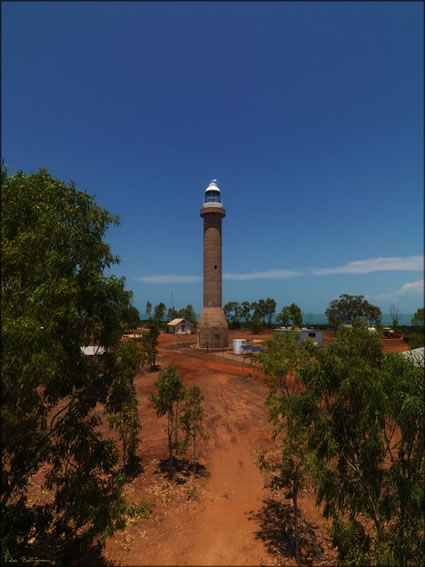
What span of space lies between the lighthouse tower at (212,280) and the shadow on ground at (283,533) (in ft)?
133

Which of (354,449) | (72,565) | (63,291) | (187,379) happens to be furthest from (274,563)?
(187,379)

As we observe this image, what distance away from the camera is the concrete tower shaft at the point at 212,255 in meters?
53.7

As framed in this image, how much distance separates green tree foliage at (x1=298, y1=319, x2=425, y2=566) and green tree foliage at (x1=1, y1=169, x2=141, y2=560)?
19.7 ft

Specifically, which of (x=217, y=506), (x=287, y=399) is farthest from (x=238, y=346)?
(x=287, y=399)

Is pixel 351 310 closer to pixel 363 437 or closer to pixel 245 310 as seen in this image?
pixel 245 310

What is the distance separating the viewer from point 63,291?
7500 mm

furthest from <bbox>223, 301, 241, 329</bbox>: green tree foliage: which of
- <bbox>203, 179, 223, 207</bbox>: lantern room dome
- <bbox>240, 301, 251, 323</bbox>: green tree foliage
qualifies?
<bbox>203, 179, 223, 207</bbox>: lantern room dome

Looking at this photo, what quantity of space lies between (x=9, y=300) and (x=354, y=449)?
33.8 feet

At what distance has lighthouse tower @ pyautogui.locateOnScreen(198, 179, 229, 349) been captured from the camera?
53.7 metres

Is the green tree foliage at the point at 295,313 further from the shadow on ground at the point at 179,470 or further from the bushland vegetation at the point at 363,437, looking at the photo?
the bushland vegetation at the point at 363,437

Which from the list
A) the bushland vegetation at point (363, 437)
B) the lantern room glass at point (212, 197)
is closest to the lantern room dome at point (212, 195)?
the lantern room glass at point (212, 197)

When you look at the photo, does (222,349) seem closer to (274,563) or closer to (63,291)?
(274,563)

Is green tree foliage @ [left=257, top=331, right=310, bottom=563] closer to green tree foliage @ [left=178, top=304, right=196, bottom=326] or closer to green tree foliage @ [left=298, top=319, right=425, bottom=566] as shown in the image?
green tree foliage @ [left=298, top=319, right=425, bottom=566]

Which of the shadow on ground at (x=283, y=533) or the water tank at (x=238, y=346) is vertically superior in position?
the water tank at (x=238, y=346)
